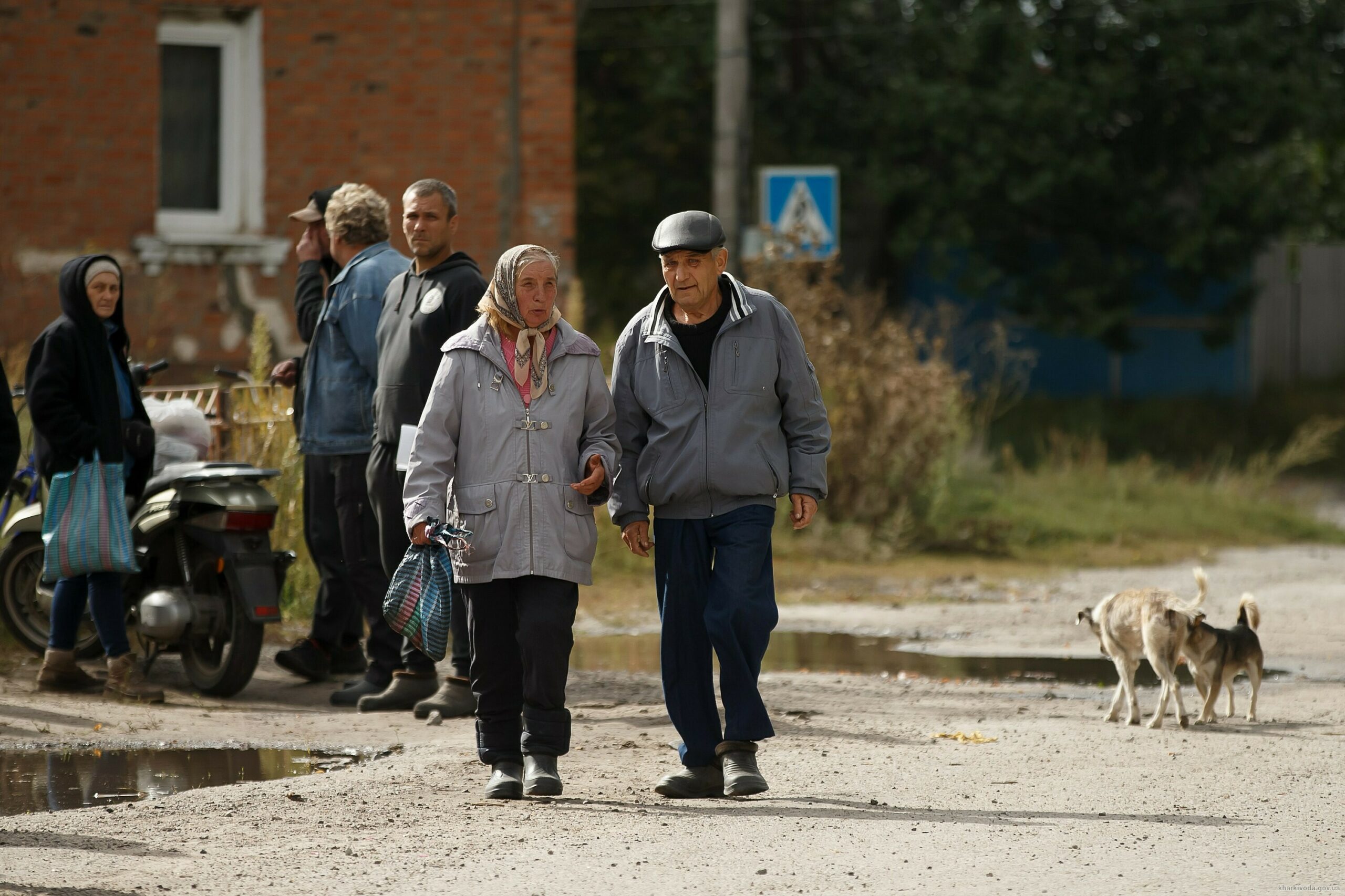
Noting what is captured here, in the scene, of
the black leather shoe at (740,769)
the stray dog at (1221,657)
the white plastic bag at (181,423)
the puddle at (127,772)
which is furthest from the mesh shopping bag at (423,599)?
the stray dog at (1221,657)

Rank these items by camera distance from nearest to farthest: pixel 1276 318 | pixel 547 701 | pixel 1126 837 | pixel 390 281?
1. pixel 1126 837
2. pixel 547 701
3. pixel 390 281
4. pixel 1276 318

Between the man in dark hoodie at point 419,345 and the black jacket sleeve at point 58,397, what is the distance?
1.22 metres

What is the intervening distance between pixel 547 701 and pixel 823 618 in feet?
17.7

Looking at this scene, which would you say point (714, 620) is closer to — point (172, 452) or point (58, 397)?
point (58, 397)

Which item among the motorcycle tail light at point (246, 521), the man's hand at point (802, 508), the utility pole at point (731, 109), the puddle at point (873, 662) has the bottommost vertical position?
the puddle at point (873, 662)

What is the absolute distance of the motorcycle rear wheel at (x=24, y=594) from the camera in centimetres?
846

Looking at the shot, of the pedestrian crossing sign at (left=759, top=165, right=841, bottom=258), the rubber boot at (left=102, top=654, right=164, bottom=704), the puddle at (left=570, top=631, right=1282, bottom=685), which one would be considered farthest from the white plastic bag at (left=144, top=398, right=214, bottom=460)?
the pedestrian crossing sign at (left=759, top=165, right=841, bottom=258)

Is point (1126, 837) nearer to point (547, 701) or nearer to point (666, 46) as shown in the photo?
point (547, 701)

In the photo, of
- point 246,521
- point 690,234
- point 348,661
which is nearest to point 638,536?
point 690,234

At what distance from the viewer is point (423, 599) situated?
5879 millimetres

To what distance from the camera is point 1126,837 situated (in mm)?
5285

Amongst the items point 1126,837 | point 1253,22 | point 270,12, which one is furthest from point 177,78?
point 1253,22

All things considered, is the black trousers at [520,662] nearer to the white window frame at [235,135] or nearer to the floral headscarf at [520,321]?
the floral headscarf at [520,321]

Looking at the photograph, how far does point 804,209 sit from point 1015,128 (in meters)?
9.95
